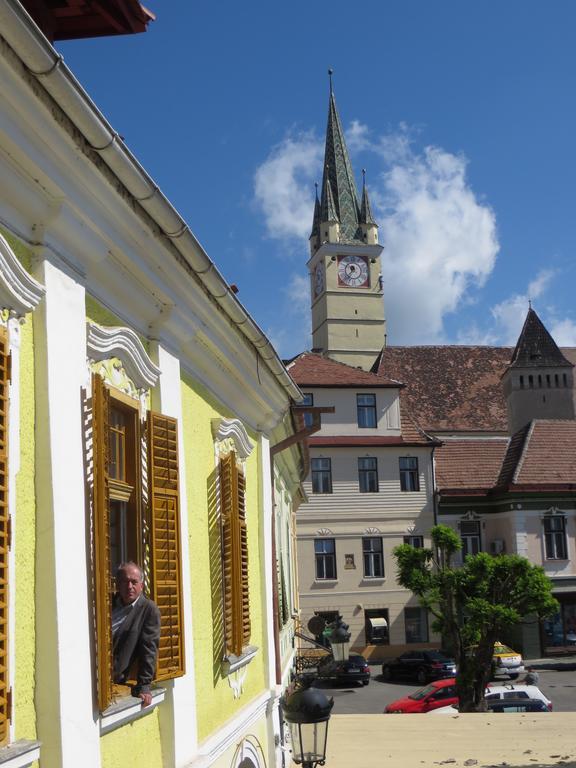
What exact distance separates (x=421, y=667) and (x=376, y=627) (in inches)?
206

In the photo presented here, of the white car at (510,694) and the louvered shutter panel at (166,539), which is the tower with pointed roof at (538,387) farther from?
the louvered shutter panel at (166,539)

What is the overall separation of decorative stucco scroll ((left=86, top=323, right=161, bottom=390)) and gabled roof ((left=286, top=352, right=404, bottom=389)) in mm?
32918

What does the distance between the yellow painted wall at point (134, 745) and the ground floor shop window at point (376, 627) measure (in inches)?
1320

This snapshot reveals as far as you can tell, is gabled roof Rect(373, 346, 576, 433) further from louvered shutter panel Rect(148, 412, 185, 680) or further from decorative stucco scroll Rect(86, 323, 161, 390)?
decorative stucco scroll Rect(86, 323, 161, 390)

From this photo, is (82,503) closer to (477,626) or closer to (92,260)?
(92,260)

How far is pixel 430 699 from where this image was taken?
78.1 feet

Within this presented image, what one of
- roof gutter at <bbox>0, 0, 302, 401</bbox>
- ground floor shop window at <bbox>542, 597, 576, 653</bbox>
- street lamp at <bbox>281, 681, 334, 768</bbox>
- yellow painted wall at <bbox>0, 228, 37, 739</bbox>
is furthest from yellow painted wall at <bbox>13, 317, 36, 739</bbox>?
ground floor shop window at <bbox>542, 597, 576, 653</bbox>

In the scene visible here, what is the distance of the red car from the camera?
2352 centimetres

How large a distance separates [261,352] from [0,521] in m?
5.39

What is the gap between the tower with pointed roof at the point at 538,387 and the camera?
52531mm

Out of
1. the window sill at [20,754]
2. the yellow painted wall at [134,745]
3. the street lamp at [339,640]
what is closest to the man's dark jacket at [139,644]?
the yellow painted wall at [134,745]

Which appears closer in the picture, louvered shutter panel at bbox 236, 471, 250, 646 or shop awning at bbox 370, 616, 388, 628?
louvered shutter panel at bbox 236, 471, 250, 646

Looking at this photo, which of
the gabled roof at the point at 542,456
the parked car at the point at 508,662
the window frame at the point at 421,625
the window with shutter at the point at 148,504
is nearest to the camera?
the window with shutter at the point at 148,504

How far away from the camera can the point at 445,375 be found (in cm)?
5984
